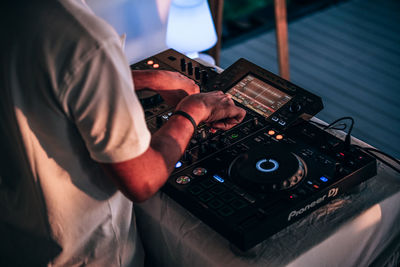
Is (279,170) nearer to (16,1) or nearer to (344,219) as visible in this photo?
(344,219)

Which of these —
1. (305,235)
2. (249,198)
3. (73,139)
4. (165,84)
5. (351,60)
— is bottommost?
(351,60)

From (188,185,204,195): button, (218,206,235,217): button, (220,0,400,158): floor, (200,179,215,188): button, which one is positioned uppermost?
(188,185,204,195): button

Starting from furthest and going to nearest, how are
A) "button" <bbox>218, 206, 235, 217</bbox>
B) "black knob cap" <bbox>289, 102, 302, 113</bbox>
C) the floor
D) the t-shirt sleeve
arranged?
the floor < "black knob cap" <bbox>289, 102, 302, 113</bbox> < "button" <bbox>218, 206, 235, 217</bbox> < the t-shirt sleeve

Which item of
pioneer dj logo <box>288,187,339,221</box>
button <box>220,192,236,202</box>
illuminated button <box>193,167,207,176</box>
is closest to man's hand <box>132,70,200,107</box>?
illuminated button <box>193,167,207,176</box>

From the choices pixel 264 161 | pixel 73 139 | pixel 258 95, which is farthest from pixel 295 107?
pixel 73 139

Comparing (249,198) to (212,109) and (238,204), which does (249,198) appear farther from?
(212,109)

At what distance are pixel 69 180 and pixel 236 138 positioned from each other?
19.2 inches

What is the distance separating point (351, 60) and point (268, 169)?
8.67 feet

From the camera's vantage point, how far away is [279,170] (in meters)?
1.15

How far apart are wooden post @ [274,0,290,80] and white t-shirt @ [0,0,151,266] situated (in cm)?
192

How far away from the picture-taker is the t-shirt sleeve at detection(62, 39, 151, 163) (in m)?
0.81

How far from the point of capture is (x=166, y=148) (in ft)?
3.28

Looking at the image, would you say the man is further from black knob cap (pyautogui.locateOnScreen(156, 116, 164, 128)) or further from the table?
black knob cap (pyautogui.locateOnScreen(156, 116, 164, 128))

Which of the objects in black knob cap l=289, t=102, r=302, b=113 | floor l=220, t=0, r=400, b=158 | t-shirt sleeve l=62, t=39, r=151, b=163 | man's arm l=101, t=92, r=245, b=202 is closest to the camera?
t-shirt sleeve l=62, t=39, r=151, b=163
